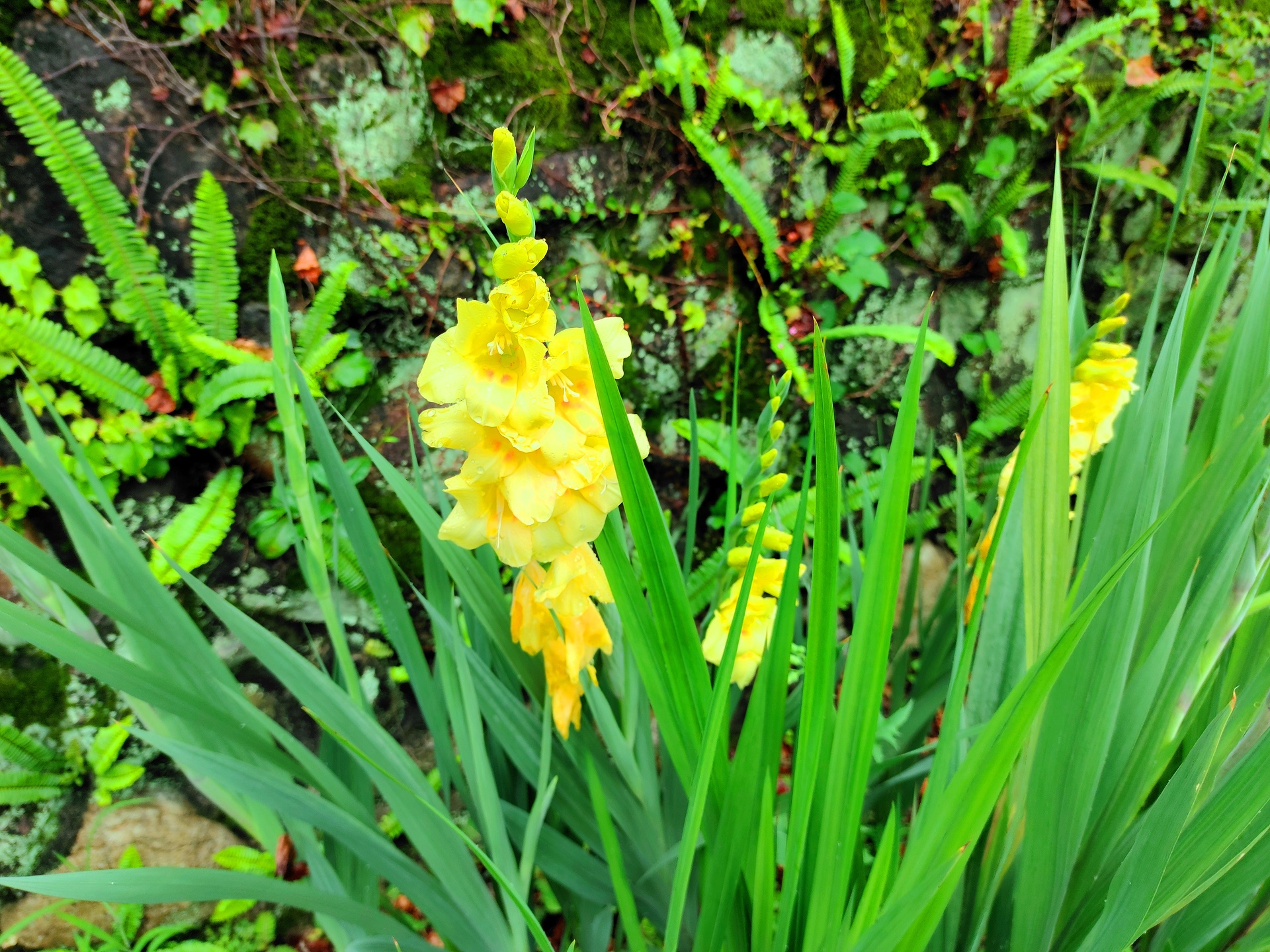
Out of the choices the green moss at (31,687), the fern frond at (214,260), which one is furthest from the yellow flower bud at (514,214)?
the green moss at (31,687)

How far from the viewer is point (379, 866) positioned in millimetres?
639

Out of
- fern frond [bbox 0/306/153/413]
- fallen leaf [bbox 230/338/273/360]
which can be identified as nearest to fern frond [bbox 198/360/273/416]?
fallen leaf [bbox 230/338/273/360]

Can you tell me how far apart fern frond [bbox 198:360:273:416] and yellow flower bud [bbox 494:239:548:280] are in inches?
39.0

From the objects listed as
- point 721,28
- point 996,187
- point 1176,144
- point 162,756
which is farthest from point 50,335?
point 1176,144

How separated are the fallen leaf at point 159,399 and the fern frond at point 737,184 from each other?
47.3 inches

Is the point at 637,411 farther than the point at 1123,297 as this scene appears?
Yes

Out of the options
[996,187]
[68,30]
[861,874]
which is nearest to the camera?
[861,874]

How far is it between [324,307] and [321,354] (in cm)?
9

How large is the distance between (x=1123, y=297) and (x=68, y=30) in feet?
5.53

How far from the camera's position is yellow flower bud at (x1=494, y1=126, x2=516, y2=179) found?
43 centimetres

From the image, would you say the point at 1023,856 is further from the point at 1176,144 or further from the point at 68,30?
the point at 1176,144

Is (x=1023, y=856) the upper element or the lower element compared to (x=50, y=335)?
lower

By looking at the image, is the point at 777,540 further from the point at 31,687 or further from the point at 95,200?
the point at 31,687

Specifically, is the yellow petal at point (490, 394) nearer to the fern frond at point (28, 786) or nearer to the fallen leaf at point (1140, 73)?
the fern frond at point (28, 786)
